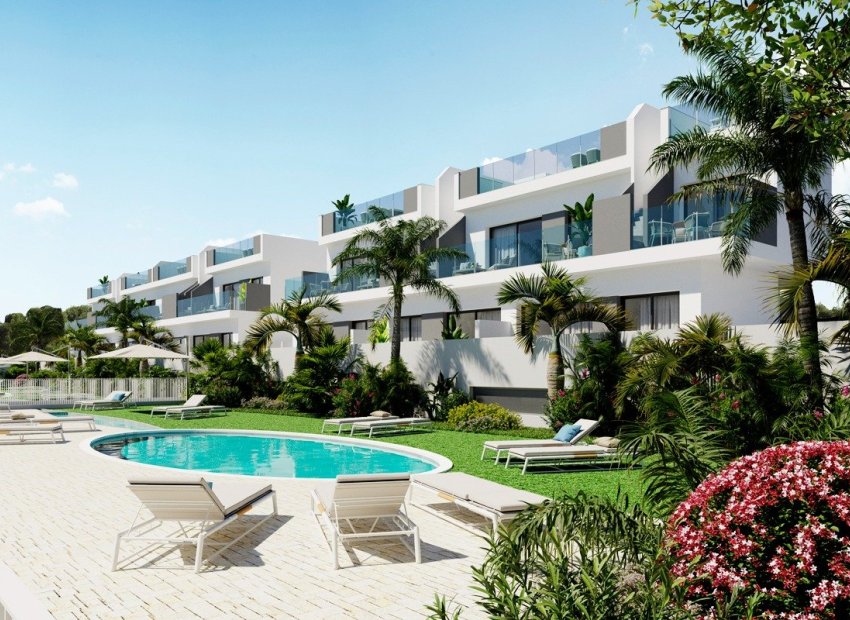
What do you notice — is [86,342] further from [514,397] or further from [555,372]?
[555,372]

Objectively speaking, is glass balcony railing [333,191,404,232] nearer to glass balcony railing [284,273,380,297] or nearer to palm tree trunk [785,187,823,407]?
glass balcony railing [284,273,380,297]

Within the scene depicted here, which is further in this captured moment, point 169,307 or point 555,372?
point 169,307

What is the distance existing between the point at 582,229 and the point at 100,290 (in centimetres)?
5533

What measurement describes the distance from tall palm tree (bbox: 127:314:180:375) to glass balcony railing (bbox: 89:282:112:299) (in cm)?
2003

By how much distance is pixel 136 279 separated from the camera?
185 ft

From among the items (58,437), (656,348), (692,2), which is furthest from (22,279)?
(692,2)

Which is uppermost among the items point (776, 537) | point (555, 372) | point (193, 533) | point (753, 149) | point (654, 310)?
point (753, 149)

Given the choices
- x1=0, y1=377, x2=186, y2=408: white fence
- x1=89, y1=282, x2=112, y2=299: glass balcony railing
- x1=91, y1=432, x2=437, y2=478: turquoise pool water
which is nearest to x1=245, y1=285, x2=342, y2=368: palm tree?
x1=0, y1=377, x2=186, y2=408: white fence

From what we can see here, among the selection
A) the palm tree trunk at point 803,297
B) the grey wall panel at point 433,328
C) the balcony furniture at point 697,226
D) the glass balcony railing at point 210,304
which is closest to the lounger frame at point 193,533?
the palm tree trunk at point 803,297

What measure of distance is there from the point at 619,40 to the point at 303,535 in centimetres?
1033

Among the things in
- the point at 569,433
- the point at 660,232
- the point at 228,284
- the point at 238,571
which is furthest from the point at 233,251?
the point at 238,571

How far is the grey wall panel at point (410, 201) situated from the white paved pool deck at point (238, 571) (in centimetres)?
2242

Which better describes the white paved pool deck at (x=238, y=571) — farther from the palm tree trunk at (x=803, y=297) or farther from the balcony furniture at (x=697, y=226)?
the balcony furniture at (x=697, y=226)

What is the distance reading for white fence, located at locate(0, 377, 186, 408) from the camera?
1243 inches
